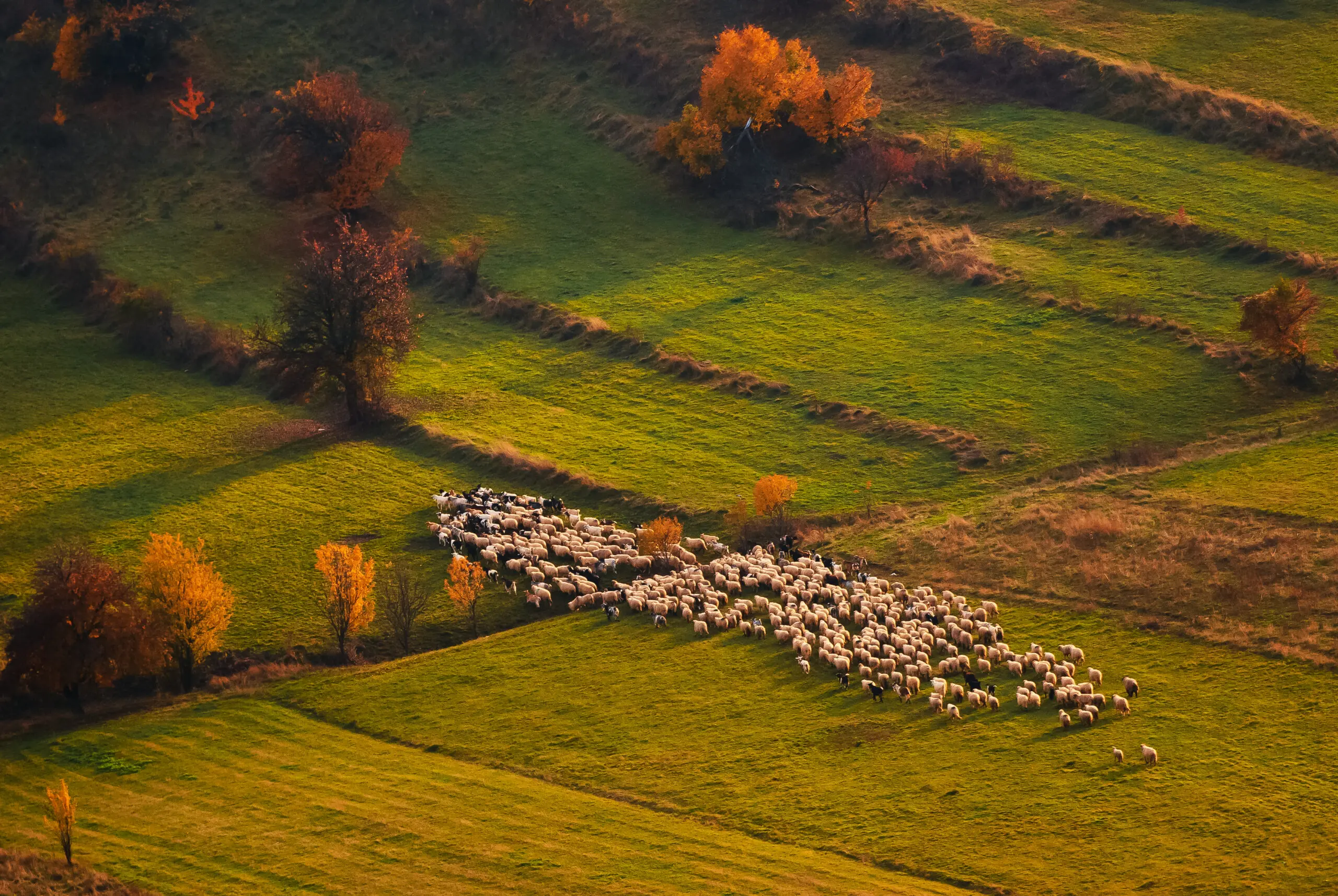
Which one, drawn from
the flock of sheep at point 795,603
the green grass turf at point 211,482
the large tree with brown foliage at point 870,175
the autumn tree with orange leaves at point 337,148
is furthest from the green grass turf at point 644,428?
the large tree with brown foliage at point 870,175

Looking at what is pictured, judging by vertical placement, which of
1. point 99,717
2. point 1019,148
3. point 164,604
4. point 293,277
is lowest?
point 99,717

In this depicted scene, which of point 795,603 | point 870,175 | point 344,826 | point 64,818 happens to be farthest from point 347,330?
point 64,818

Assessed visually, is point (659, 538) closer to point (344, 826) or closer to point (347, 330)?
point (344, 826)

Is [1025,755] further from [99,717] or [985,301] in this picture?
[985,301]

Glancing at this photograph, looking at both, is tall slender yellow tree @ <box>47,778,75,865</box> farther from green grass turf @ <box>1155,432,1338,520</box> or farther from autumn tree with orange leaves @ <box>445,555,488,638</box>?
green grass turf @ <box>1155,432,1338,520</box>

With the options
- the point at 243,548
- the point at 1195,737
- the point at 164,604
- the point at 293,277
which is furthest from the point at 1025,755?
the point at 293,277

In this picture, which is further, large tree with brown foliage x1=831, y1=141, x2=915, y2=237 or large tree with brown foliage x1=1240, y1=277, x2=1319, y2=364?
large tree with brown foliage x1=831, y1=141, x2=915, y2=237

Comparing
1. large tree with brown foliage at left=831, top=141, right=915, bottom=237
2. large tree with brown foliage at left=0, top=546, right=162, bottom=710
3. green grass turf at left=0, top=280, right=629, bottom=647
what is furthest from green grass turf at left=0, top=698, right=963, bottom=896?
large tree with brown foliage at left=831, top=141, right=915, bottom=237
